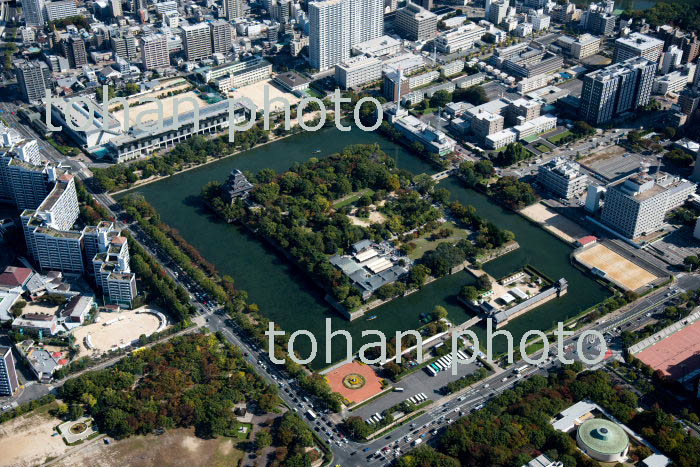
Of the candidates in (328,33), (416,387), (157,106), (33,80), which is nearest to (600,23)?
(328,33)

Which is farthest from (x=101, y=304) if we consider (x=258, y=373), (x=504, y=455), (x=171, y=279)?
(x=504, y=455)

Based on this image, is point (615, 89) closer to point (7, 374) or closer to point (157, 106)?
point (157, 106)

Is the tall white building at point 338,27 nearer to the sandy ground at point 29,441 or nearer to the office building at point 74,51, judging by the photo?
the office building at point 74,51

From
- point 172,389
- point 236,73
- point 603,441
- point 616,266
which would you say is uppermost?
point 236,73

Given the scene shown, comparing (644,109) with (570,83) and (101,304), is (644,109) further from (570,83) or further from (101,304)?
(101,304)

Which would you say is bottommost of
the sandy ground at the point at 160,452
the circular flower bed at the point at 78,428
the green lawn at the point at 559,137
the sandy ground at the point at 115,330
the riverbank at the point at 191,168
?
the sandy ground at the point at 160,452

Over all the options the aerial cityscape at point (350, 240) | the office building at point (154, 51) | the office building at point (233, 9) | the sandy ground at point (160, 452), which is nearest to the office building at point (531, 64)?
the aerial cityscape at point (350, 240)
